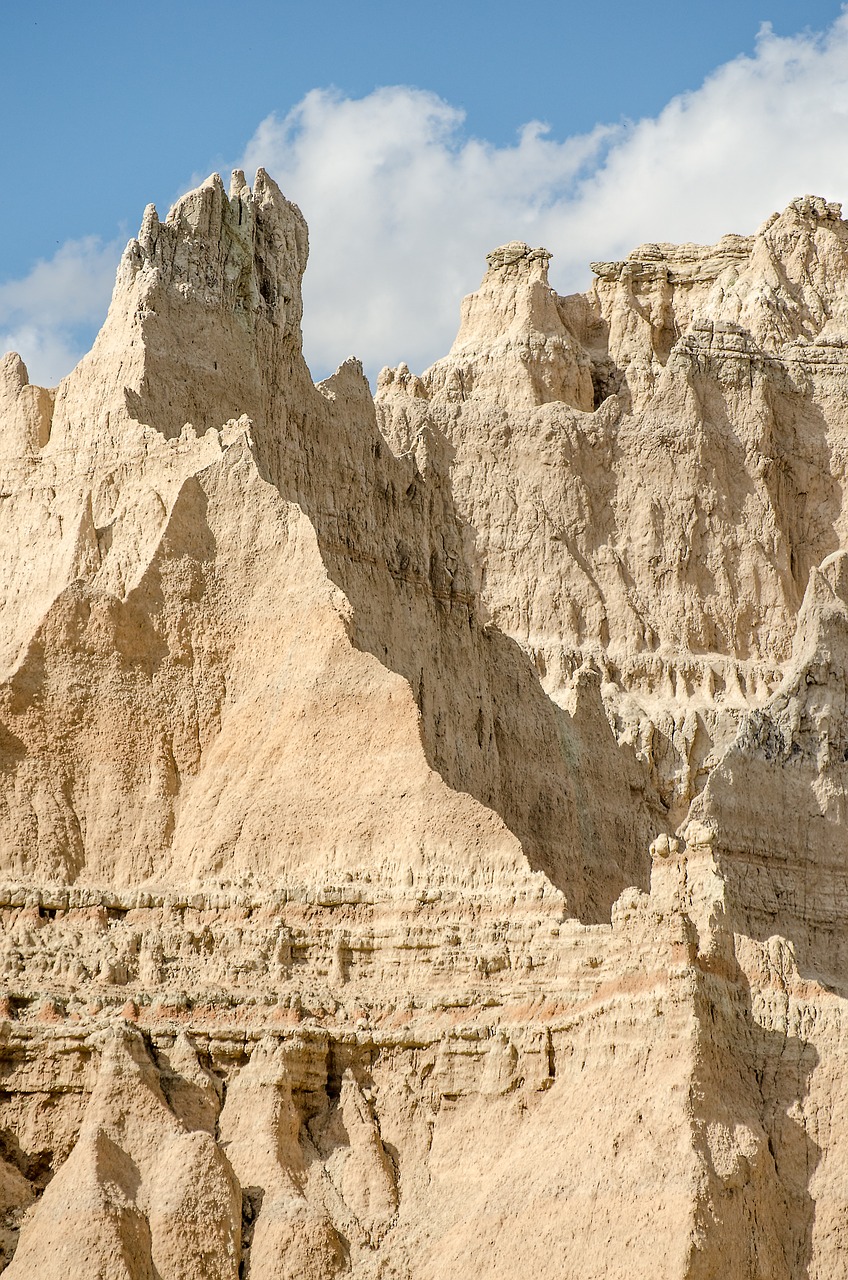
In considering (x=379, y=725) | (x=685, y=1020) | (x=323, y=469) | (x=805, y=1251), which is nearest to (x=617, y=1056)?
(x=685, y=1020)

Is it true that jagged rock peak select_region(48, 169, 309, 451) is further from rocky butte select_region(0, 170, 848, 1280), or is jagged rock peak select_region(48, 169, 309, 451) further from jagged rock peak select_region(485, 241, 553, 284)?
jagged rock peak select_region(485, 241, 553, 284)

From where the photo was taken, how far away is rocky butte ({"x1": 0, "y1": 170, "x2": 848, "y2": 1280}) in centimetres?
4422

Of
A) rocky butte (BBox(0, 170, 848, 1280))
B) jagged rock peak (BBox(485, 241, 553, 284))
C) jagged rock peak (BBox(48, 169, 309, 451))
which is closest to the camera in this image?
rocky butte (BBox(0, 170, 848, 1280))

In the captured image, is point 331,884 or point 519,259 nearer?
point 331,884

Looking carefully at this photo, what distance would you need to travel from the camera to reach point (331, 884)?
49031mm

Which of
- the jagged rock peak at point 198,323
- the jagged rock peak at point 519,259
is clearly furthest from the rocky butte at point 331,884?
the jagged rock peak at point 519,259

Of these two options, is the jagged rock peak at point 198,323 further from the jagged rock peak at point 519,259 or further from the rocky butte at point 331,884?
the jagged rock peak at point 519,259

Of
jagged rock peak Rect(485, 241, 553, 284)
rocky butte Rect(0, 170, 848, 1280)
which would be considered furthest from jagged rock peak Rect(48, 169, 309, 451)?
jagged rock peak Rect(485, 241, 553, 284)

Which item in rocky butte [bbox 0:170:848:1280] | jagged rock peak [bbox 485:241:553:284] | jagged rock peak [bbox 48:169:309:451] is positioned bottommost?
rocky butte [bbox 0:170:848:1280]

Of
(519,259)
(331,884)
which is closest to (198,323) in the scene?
(331,884)

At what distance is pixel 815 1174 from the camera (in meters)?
45.7

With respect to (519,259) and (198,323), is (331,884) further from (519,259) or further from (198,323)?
(519,259)

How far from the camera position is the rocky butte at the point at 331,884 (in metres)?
44.2

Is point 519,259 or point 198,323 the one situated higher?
point 519,259
